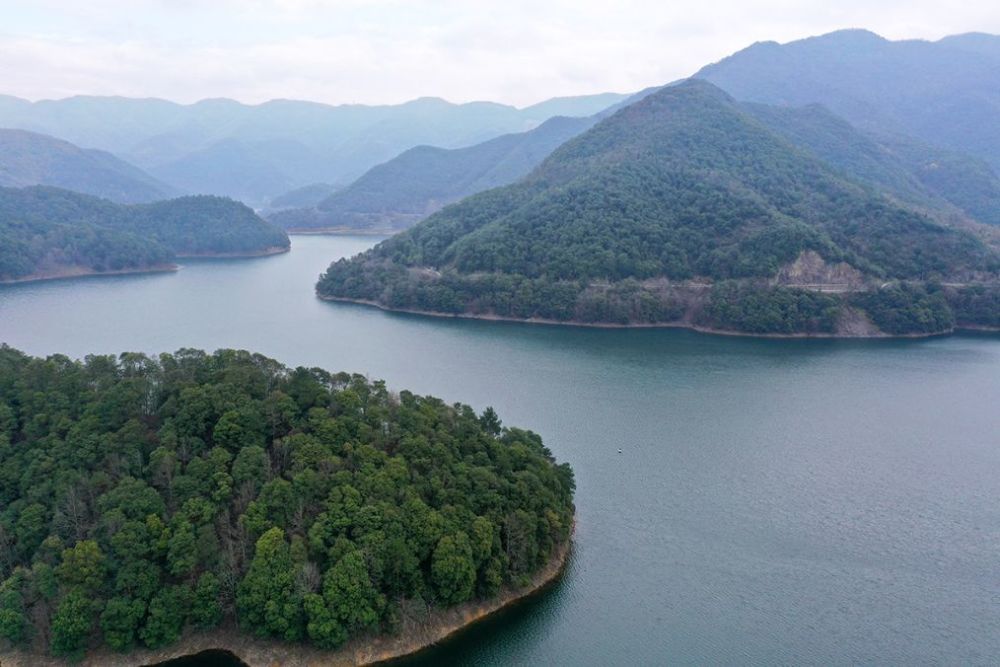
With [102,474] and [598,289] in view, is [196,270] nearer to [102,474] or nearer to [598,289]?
Answer: [598,289]

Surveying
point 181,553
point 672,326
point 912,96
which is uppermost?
point 912,96

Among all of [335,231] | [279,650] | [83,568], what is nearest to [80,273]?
[335,231]

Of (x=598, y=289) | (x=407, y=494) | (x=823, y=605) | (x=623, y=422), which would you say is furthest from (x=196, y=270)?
(x=823, y=605)

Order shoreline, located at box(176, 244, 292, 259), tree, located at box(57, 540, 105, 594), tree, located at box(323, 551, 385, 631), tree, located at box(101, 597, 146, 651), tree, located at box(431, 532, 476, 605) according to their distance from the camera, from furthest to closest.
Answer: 1. shoreline, located at box(176, 244, 292, 259)
2. tree, located at box(431, 532, 476, 605)
3. tree, located at box(323, 551, 385, 631)
4. tree, located at box(57, 540, 105, 594)
5. tree, located at box(101, 597, 146, 651)

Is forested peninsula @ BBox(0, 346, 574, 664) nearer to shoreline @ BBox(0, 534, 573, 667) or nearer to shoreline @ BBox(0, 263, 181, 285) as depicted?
Answer: shoreline @ BBox(0, 534, 573, 667)

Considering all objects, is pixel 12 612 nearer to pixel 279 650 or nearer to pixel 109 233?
pixel 279 650

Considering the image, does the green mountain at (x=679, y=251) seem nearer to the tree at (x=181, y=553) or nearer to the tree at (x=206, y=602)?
the tree at (x=181, y=553)

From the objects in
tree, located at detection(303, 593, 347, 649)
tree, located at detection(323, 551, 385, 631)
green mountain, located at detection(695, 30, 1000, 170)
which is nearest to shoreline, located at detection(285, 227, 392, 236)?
green mountain, located at detection(695, 30, 1000, 170)
